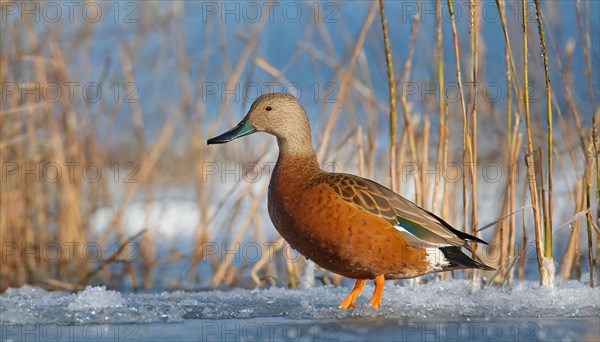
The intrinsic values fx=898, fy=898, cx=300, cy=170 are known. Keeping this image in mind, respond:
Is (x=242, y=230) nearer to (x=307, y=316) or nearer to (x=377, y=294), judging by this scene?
(x=377, y=294)

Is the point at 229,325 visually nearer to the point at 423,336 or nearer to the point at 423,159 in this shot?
the point at 423,336

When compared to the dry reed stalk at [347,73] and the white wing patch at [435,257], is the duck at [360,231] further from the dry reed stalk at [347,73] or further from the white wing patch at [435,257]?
the dry reed stalk at [347,73]

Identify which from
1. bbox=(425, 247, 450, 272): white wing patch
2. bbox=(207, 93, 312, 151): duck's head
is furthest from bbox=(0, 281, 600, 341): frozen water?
bbox=(207, 93, 312, 151): duck's head

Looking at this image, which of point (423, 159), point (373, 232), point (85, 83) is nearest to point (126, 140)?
point (85, 83)

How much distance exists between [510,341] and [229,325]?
994 millimetres

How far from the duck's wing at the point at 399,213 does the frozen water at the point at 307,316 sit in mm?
253

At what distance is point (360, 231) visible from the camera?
144 inches

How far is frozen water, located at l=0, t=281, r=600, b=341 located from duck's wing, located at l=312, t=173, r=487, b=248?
253 millimetres

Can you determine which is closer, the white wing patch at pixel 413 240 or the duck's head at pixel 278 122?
the white wing patch at pixel 413 240

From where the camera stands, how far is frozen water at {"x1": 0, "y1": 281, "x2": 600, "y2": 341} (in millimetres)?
3002

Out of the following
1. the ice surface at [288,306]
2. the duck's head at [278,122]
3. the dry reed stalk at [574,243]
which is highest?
the duck's head at [278,122]

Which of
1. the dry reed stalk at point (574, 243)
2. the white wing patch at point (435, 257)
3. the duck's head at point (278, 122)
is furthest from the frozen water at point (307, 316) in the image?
the duck's head at point (278, 122)

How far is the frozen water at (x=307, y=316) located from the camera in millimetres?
3002

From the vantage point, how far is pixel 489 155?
7539 mm
